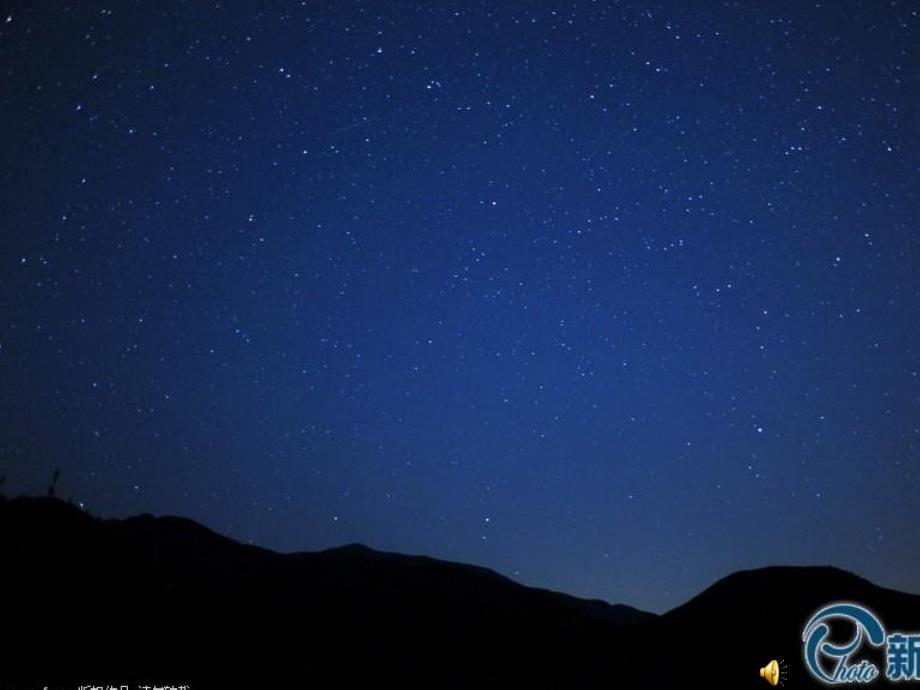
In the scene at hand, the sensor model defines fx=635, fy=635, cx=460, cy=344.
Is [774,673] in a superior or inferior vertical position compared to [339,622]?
superior

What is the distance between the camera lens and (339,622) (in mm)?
48562

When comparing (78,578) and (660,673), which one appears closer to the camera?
(78,578)


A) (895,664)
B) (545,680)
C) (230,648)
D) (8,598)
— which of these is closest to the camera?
(895,664)

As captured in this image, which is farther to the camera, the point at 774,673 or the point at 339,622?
the point at 339,622

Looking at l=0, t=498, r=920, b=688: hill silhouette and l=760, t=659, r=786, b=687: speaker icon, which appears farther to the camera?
l=0, t=498, r=920, b=688: hill silhouette

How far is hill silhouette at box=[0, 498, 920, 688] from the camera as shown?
25375 millimetres

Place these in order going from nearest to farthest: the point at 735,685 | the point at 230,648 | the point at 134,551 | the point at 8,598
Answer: the point at 8,598
the point at 735,685
the point at 134,551
the point at 230,648

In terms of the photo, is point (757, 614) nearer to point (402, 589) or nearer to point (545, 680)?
point (545, 680)

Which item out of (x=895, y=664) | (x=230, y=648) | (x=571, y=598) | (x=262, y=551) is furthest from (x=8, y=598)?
(x=571, y=598)

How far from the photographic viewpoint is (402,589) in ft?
179

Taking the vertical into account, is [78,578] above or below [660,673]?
above

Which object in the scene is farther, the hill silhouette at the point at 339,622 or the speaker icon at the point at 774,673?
the hill silhouette at the point at 339,622

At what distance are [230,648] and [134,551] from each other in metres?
9.11

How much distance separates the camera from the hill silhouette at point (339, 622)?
25375mm
